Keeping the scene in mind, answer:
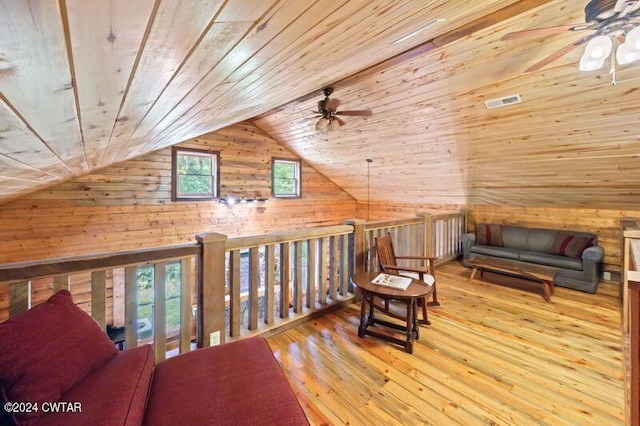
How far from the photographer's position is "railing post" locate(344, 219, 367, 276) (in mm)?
3186

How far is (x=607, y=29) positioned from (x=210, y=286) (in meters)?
3.02

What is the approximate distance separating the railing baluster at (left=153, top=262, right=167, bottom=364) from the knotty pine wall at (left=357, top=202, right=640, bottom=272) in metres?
5.53

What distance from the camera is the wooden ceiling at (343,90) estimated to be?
0.66m

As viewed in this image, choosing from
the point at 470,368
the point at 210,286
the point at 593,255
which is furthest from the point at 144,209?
the point at 593,255

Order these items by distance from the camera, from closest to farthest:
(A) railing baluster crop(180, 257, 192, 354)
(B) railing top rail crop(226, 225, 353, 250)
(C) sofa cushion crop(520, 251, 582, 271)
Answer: (A) railing baluster crop(180, 257, 192, 354)
(B) railing top rail crop(226, 225, 353, 250)
(C) sofa cushion crop(520, 251, 582, 271)

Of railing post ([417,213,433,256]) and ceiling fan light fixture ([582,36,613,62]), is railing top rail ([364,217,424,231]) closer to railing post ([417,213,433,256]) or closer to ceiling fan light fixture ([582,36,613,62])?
railing post ([417,213,433,256])

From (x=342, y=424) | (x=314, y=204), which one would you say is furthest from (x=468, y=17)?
(x=314, y=204)

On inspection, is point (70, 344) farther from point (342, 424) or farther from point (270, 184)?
point (270, 184)

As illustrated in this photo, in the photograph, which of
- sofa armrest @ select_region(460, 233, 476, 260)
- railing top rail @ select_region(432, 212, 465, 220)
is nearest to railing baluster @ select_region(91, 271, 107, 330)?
railing top rail @ select_region(432, 212, 465, 220)

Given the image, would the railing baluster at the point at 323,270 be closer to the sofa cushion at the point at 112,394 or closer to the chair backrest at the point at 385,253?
the chair backrest at the point at 385,253

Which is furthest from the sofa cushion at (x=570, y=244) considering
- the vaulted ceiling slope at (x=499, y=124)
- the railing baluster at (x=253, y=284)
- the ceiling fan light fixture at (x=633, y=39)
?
the railing baluster at (x=253, y=284)

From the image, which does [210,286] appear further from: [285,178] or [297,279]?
[285,178]

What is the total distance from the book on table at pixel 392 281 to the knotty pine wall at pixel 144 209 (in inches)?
154

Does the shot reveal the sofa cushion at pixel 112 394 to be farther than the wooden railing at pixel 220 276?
No
